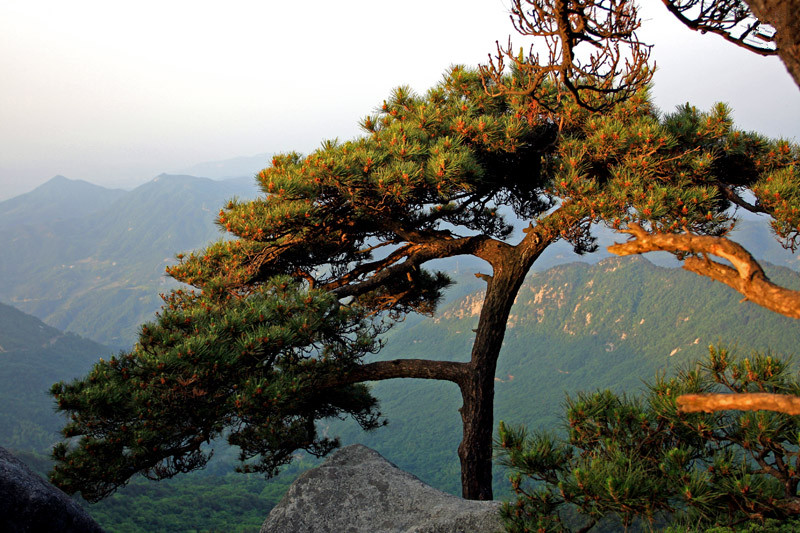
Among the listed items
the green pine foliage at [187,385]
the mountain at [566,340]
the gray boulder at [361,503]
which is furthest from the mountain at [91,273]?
the gray boulder at [361,503]

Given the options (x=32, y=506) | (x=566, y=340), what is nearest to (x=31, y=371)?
(x=566, y=340)

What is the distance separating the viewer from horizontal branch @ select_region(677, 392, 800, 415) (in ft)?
4.15

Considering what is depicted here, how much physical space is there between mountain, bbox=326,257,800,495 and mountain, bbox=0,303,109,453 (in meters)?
A: 29.0

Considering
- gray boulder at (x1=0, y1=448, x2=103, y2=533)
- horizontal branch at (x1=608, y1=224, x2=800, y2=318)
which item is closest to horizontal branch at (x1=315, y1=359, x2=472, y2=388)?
gray boulder at (x1=0, y1=448, x2=103, y2=533)

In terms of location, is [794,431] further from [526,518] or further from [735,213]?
[735,213]

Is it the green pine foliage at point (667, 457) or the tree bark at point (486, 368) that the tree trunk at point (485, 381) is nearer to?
the tree bark at point (486, 368)

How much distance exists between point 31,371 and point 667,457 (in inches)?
3075

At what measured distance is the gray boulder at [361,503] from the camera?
146 inches

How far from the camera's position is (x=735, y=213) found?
4289 mm

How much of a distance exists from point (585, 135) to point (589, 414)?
2929 mm

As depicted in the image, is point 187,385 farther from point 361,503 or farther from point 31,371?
point 31,371

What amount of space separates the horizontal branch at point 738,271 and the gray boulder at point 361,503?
95.2 inches

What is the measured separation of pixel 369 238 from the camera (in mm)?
5691

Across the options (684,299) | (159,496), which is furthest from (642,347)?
(159,496)
